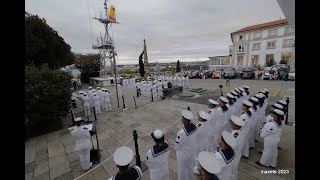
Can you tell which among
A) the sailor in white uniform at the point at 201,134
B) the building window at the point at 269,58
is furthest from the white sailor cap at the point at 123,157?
the building window at the point at 269,58

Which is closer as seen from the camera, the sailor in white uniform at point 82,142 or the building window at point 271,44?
the sailor in white uniform at point 82,142

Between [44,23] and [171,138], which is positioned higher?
[44,23]

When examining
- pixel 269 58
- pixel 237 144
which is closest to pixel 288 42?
pixel 269 58

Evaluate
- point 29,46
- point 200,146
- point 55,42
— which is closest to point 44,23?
point 55,42

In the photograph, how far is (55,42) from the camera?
1617cm

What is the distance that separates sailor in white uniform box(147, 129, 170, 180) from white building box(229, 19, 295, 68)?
46665 mm

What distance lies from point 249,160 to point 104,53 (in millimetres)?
29699

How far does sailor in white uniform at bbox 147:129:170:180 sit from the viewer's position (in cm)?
381

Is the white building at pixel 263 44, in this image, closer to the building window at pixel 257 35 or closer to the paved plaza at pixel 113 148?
the building window at pixel 257 35

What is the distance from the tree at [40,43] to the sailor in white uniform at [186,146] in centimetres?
1352

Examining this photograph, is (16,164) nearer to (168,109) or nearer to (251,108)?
(251,108)

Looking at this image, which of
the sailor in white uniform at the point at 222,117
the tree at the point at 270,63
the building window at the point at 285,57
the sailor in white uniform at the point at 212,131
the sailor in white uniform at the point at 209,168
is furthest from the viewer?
the tree at the point at 270,63

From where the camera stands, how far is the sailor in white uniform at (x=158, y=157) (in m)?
3.81

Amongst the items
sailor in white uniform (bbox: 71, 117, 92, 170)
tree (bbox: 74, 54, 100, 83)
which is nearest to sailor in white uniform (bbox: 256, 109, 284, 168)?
sailor in white uniform (bbox: 71, 117, 92, 170)
